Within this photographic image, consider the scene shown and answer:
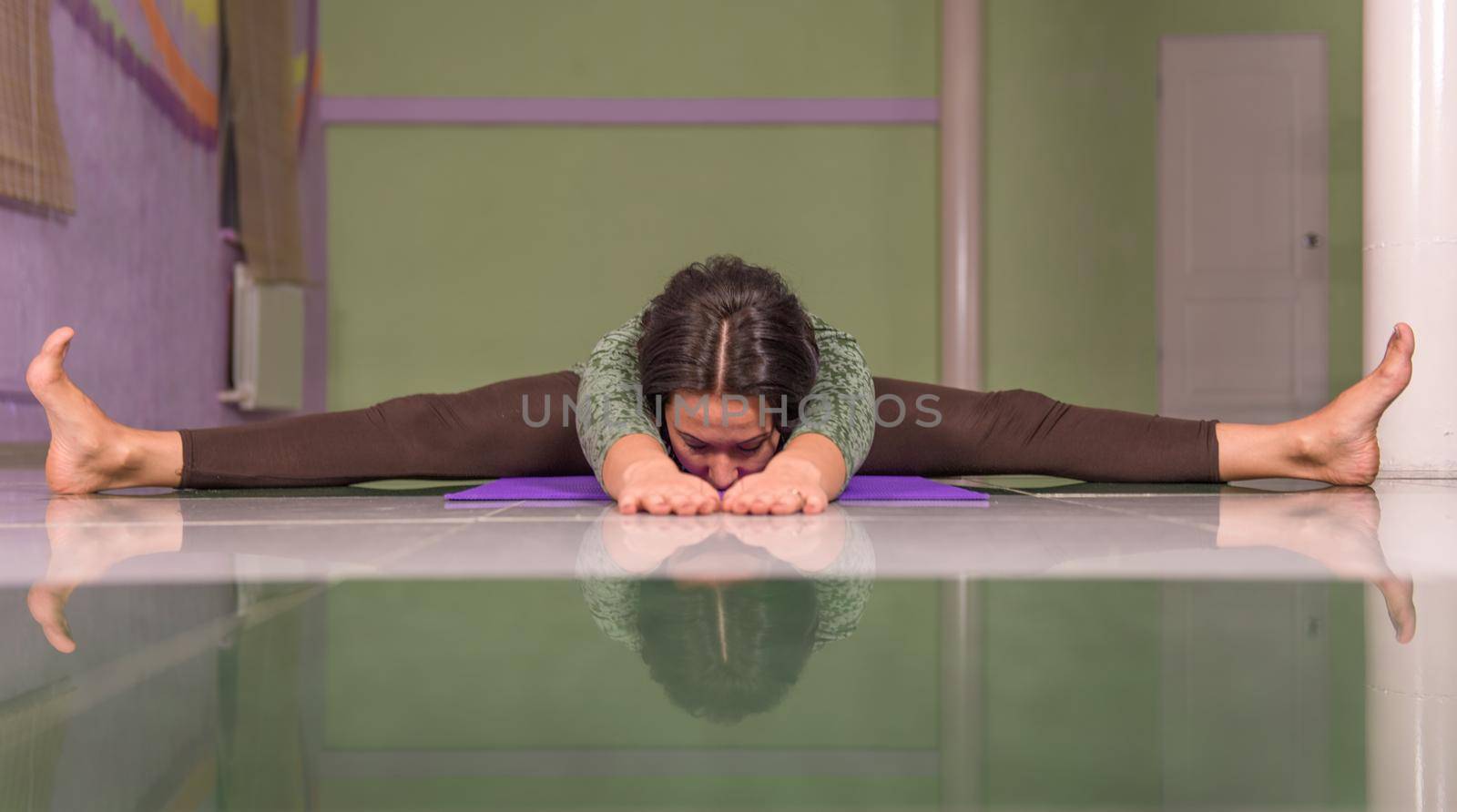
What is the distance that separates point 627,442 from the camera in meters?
1.84

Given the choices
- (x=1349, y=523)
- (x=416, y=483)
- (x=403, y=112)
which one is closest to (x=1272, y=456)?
(x=1349, y=523)

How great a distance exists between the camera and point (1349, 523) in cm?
146

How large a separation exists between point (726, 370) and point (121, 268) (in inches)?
132

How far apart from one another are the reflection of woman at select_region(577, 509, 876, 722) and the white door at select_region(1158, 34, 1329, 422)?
17.8 feet

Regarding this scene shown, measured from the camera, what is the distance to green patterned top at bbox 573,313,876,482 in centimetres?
191

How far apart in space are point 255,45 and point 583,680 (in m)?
5.38

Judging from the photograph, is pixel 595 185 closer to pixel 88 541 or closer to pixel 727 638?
pixel 88 541

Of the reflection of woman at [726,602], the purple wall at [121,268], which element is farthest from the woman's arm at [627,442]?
the purple wall at [121,268]

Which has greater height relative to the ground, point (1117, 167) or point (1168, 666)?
point (1117, 167)

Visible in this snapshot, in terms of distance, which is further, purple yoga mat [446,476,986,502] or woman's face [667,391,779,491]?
purple yoga mat [446,476,986,502]

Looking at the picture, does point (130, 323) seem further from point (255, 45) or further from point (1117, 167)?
point (1117, 167)

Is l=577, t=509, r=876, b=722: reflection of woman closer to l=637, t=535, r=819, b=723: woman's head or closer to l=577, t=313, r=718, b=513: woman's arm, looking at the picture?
l=637, t=535, r=819, b=723: woman's head

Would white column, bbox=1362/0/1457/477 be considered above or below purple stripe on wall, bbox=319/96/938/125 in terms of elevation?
below

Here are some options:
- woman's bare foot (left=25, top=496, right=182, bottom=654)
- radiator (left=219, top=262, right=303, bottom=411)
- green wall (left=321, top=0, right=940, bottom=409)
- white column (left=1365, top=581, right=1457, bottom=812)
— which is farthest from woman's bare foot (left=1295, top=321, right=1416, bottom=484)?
radiator (left=219, top=262, right=303, bottom=411)
